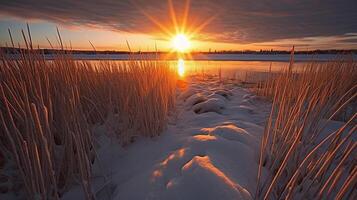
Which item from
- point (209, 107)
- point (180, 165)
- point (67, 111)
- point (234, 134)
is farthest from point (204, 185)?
point (209, 107)

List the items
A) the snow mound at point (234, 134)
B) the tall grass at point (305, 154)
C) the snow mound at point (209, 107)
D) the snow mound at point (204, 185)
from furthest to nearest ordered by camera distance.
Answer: the snow mound at point (209, 107) → the snow mound at point (234, 134) → the snow mound at point (204, 185) → the tall grass at point (305, 154)

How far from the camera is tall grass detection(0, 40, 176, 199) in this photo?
0.85m

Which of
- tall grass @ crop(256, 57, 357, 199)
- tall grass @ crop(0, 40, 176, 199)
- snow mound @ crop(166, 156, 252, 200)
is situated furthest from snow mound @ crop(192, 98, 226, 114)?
snow mound @ crop(166, 156, 252, 200)

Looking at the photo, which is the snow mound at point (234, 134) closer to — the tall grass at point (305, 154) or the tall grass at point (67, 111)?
the tall grass at point (305, 154)

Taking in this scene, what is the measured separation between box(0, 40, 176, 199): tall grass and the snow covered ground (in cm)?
9

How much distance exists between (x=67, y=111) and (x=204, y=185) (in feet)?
2.48

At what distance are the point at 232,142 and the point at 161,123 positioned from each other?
22.5 inches

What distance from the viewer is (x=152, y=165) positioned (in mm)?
1124

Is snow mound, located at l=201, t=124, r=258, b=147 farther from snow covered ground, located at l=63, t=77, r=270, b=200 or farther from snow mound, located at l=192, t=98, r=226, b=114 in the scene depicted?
snow mound, located at l=192, t=98, r=226, b=114

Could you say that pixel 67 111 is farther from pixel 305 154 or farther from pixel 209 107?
pixel 209 107

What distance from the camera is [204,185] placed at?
867 millimetres

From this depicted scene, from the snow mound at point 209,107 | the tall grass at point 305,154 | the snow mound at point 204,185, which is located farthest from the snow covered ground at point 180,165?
the snow mound at point 209,107

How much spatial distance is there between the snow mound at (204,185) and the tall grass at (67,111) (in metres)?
0.37

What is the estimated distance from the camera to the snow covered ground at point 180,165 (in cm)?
87
